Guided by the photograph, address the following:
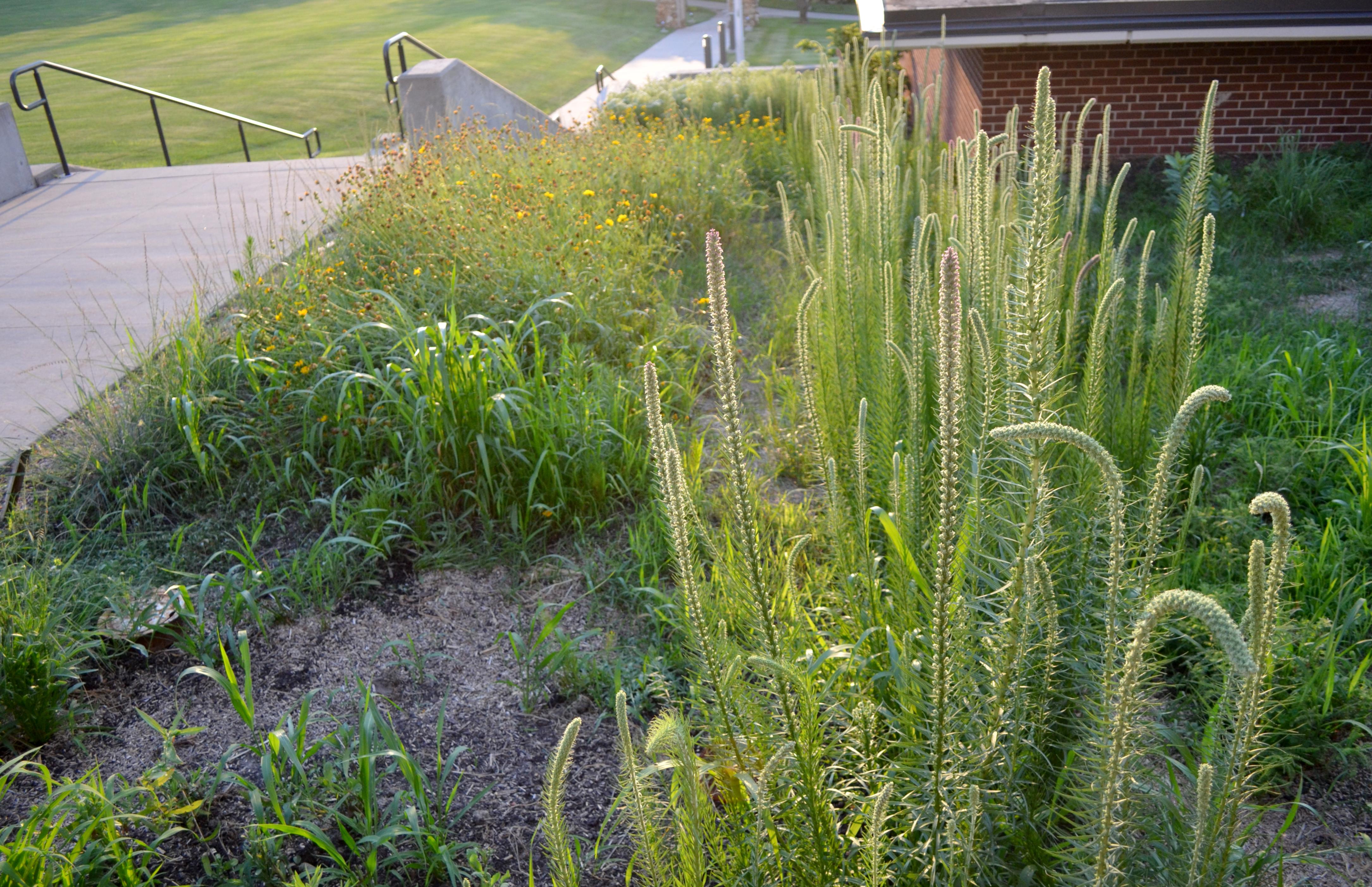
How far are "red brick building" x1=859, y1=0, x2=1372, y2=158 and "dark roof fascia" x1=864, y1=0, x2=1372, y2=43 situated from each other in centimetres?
1

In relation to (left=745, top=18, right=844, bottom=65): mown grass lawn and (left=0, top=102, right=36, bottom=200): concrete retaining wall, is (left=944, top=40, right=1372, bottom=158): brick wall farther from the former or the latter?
(left=745, top=18, right=844, bottom=65): mown grass lawn

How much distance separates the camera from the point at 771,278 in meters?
6.82

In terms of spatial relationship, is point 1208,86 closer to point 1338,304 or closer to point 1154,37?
point 1154,37

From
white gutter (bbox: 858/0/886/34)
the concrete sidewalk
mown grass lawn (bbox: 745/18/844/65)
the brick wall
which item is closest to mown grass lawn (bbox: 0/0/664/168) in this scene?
the concrete sidewalk

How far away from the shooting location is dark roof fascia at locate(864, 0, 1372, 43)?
7371mm

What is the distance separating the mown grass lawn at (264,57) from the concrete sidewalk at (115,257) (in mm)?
3462

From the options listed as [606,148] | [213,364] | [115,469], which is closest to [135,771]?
[115,469]

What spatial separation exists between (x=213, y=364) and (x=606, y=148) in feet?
14.6

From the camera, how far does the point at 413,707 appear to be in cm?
315

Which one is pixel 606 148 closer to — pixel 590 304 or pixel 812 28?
pixel 590 304

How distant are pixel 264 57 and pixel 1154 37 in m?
28.2

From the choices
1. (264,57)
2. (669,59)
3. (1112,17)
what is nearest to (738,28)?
(669,59)

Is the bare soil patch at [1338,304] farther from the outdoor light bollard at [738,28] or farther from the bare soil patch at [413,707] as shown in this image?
the outdoor light bollard at [738,28]

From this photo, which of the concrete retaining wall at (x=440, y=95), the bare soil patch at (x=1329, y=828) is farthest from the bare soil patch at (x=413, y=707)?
the concrete retaining wall at (x=440, y=95)
